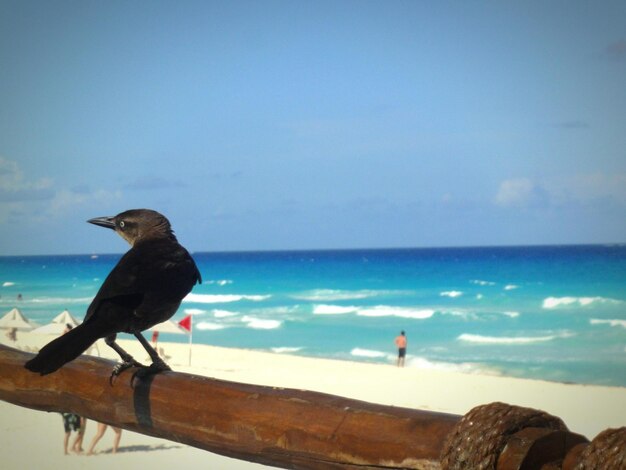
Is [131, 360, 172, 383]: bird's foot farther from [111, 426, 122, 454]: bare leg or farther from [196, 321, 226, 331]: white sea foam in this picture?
[196, 321, 226, 331]: white sea foam

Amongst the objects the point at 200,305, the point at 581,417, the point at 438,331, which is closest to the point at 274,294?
the point at 200,305

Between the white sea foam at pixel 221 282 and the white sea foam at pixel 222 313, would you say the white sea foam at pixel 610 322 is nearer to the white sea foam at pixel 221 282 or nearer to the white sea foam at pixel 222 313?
the white sea foam at pixel 222 313

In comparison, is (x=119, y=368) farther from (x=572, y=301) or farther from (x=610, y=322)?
(x=572, y=301)

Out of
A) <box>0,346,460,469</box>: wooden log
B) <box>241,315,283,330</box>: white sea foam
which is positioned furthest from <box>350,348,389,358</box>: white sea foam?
<box>0,346,460,469</box>: wooden log

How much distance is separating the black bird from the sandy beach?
5601 millimetres

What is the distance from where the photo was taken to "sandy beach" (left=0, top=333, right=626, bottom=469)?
7.42 m

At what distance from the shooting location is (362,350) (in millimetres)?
21484

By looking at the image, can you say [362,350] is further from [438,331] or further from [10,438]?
[10,438]

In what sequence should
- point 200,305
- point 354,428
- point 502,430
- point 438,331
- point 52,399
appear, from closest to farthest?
point 502,430, point 354,428, point 52,399, point 438,331, point 200,305

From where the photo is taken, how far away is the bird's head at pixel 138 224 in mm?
1915

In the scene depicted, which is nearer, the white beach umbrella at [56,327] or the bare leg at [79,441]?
the bare leg at [79,441]

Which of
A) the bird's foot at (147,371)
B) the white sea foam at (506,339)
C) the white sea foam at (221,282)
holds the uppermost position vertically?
the white sea foam at (221,282)

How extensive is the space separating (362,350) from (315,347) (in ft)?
5.37

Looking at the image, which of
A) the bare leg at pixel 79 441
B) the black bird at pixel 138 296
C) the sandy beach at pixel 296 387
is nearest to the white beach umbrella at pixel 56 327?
the sandy beach at pixel 296 387
